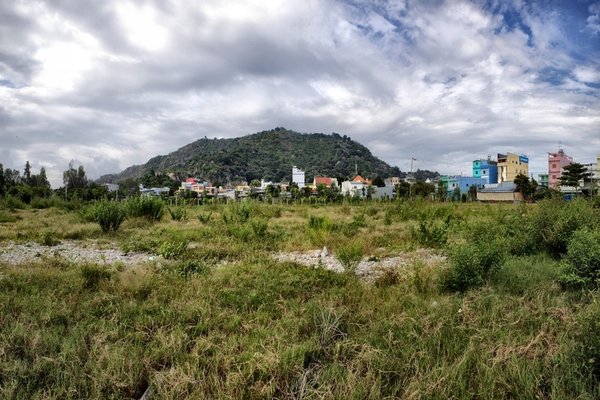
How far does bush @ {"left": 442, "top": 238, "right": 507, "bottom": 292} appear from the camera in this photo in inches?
175

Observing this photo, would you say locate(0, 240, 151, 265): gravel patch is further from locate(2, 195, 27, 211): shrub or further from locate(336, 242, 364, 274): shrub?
locate(2, 195, 27, 211): shrub

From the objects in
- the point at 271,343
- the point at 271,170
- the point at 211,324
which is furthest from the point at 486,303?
the point at 271,170

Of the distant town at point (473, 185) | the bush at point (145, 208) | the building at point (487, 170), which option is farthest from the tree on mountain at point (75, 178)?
the building at point (487, 170)

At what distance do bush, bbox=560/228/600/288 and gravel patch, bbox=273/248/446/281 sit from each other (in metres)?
1.60

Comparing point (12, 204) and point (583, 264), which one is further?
point (12, 204)

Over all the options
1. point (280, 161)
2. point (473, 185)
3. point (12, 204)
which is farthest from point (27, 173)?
point (280, 161)

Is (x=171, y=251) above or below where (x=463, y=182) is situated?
below

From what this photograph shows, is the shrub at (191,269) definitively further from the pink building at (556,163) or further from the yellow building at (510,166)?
the yellow building at (510,166)

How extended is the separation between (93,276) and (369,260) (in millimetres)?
4566

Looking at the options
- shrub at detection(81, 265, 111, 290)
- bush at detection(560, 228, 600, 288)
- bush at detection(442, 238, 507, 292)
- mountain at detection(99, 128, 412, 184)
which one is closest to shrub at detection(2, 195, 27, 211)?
shrub at detection(81, 265, 111, 290)

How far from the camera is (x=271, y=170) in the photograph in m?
156

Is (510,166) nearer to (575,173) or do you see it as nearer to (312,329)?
(575,173)

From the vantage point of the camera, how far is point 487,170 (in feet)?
276

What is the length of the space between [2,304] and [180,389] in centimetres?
271
